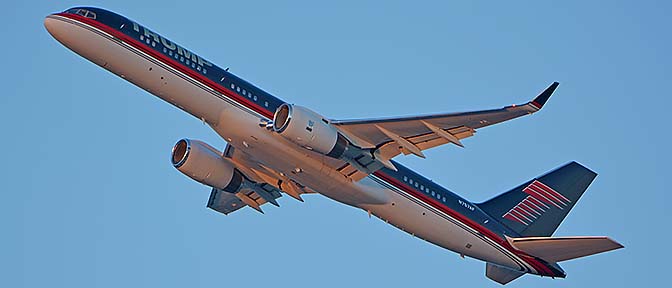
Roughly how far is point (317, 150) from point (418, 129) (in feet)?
13.6

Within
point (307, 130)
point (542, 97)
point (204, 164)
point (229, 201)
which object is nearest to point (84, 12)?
point (204, 164)

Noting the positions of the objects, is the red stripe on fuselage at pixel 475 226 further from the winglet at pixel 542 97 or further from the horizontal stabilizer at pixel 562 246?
the winglet at pixel 542 97

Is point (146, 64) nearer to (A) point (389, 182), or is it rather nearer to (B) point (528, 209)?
(A) point (389, 182)

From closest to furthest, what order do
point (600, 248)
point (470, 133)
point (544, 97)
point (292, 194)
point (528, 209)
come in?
point (544, 97) → point (470, 133) → point (600, 248) → point (292, 194) → point (528, 209)

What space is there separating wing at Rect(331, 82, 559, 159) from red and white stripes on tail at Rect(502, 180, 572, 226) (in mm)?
10430

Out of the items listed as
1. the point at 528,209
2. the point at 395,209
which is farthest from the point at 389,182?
the point at 528,209

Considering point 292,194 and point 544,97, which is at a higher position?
point 544,97

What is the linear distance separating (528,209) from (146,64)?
20692mm

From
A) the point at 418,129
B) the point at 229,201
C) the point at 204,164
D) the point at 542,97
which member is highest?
the point at 542,97

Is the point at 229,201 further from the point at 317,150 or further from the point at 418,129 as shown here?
A: the point at 418,129

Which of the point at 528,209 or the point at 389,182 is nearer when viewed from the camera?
the point at 389,182

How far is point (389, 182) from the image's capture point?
48.8 m

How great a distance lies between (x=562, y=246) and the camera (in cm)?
4906

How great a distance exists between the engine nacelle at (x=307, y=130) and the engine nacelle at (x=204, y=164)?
7589mm
